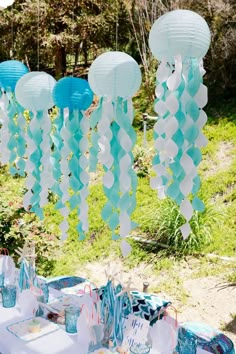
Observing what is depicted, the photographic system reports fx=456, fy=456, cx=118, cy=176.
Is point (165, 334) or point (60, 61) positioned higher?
point (60, 61)

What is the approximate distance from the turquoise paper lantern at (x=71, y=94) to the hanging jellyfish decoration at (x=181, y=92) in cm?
56

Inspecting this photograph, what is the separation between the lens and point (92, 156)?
2.57 metres

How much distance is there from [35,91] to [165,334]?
1499mm

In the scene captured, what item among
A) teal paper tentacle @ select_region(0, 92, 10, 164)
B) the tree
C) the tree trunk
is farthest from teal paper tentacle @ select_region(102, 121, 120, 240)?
the tree trunk

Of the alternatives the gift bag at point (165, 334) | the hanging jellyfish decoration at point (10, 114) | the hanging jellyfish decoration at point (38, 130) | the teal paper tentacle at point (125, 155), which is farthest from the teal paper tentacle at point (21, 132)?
the gift bag at point (165, 334)

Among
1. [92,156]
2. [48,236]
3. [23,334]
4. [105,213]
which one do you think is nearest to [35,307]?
[23,334]

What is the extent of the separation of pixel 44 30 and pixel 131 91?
8.53 metres

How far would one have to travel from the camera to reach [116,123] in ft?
7.33

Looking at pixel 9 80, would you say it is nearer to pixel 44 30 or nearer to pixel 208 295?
pixel 208 295

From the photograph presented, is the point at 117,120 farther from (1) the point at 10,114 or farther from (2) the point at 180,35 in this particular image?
(1) the point at 10,114

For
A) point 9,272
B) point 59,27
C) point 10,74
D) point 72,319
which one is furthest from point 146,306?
point 59,27

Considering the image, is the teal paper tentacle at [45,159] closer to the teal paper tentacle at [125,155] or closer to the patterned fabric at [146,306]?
the teal paper tentacle at [125,155]

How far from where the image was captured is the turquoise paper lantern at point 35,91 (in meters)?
2.63

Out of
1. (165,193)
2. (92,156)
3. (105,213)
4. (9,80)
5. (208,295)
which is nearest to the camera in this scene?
(165,193)
